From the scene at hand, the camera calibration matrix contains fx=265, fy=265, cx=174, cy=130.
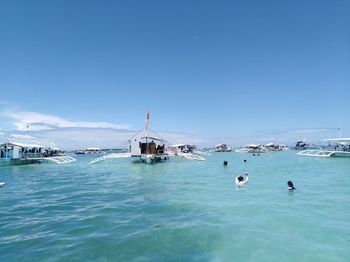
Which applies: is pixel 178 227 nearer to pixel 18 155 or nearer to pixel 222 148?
pixel 18 155

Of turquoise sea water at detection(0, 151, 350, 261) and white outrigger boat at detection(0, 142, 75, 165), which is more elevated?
white outrigger boat at detection(0, 142, 75, 165)

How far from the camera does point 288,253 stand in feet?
25.8

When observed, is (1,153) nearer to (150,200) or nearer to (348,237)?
(150,200)

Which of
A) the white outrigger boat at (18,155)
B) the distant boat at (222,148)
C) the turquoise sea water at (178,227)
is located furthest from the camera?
the distant boat at (222,148)

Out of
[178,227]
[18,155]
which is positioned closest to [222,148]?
[18,155]

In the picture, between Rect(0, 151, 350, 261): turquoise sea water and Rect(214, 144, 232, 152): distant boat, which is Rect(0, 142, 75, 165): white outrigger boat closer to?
Rect(0, 151, 350, 261): turquoise sea water

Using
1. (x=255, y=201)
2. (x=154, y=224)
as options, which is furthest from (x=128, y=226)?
(x=255, y=201)

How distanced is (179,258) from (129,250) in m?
1.64

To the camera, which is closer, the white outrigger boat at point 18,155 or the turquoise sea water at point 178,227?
the turquoise sea water at point 178,227

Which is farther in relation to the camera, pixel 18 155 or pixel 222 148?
pixel 222 148

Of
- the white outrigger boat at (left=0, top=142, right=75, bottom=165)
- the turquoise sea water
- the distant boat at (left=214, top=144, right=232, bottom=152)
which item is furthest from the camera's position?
the distant boat at (left=214, top=144, right=232, bottom=152)

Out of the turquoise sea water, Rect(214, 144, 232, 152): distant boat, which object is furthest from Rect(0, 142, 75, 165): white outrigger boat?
Rect(214, 144, 232, 152): distant boat

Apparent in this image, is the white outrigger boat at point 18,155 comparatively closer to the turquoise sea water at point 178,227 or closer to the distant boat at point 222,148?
the turquoise sea water at point 178,227

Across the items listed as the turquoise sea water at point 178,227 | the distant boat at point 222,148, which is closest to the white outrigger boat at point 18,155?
the turquoise sea water at point 178,227
